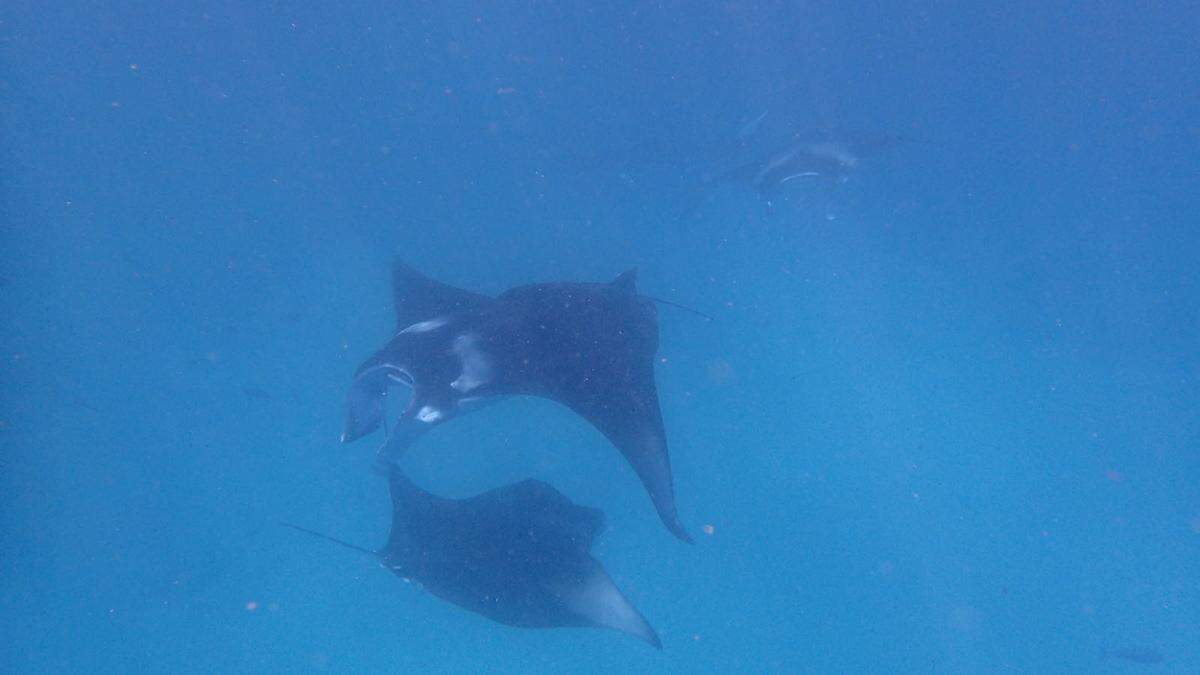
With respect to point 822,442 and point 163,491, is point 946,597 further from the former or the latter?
point 163,491

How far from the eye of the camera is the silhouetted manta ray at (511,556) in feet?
11.8

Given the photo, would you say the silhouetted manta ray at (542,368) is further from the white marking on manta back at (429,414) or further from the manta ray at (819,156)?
the manta ray at (819,156)

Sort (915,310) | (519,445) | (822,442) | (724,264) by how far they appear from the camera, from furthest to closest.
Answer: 1. (915,310)
2. (724,264)
3. (822,442)
4. (519,445)

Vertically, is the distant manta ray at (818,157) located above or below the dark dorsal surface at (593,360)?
above

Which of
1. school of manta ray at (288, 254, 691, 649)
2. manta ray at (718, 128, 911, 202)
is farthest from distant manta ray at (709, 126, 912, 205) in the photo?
school of manta ray at (288, 254, 691, 649)

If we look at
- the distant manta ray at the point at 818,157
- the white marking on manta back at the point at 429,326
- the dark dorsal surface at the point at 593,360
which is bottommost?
the white marking on manta back at the point at 429,326

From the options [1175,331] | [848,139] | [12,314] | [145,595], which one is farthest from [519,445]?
[1175,331]

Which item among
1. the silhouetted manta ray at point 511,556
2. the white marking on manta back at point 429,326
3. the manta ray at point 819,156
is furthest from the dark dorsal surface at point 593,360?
the manta ray at point 819,156

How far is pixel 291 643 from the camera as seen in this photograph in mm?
6512

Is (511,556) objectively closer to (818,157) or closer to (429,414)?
(429,414)

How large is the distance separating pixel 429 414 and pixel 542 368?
28.8 inches

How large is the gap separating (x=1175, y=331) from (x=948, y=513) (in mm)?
5274

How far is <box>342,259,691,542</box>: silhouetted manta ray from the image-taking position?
3.03m

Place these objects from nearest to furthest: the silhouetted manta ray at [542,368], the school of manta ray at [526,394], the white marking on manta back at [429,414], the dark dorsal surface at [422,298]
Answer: the white marking on manta back at [429,414] → the silhouetted manta ray at [542,368] → the school of manta ray at [526,394] → the dark dorsal surface at [422,298]
